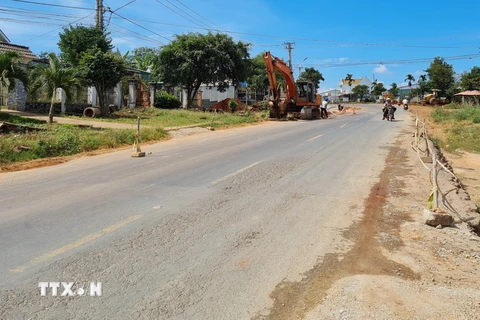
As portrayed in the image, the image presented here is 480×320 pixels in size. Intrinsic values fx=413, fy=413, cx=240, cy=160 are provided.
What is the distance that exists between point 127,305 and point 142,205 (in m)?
3.16

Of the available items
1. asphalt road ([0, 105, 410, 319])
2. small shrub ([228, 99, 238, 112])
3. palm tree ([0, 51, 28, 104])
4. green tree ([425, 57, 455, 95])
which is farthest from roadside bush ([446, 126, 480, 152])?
green tree ([425, 57, 455, 95])

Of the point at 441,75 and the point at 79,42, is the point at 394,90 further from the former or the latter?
the point at 79,42

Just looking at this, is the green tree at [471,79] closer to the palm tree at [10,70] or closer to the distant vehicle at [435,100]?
the distant vehicle at [435,100]

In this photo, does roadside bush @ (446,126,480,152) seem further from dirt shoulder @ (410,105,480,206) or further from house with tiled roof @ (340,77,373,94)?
house with tiled roof @ (340,77,373,94)

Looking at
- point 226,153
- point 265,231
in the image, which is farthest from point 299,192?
point 226,153

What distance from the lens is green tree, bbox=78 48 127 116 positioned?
25953 mm

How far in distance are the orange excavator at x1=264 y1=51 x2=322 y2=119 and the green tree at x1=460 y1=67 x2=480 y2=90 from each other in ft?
136

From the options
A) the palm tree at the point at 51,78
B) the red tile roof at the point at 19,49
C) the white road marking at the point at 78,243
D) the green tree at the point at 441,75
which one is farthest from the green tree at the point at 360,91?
the white road marking at the point at 78,243

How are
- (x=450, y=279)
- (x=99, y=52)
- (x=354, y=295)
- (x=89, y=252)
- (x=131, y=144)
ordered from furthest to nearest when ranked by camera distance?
(x=99, y=52), (x=131, y=144), (x=89, y=252), (x=450, y=279), (x=354, y=295)

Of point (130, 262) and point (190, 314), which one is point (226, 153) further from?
point (190, 314)

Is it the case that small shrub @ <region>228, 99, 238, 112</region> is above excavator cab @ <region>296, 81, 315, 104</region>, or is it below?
below

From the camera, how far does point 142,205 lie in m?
6.63

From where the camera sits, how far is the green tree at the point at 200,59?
39469 mm

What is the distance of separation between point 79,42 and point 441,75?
62.2 meters
